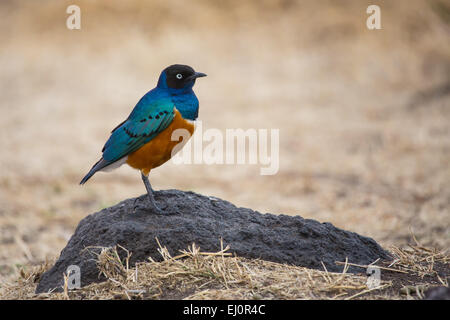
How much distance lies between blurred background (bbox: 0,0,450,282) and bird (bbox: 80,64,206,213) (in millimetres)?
2514

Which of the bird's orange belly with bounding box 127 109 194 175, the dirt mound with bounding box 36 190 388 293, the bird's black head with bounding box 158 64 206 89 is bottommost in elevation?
the dirt mound with bounding box 36 190 388 293

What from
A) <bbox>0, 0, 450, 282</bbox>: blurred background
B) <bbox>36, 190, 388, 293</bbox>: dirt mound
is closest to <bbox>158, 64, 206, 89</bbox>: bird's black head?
<bbox>36, 190, 388, 293</bbox>: dirt mound

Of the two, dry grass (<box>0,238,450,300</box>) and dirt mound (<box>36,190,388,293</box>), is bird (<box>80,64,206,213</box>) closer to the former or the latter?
dirt mound (<box>36,190,388,293</box>)

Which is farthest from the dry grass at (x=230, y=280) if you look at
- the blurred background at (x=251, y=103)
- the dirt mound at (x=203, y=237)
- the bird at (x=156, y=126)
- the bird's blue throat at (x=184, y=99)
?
the blurred background at (x=251, y=103)

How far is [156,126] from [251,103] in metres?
11.2

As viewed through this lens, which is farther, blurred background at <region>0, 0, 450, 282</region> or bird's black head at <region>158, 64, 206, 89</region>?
blurred background at <region>0, 0, 450, 282</region>

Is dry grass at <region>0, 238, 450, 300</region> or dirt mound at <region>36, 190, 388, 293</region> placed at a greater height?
dirt mound at <region>36, 190, 388, 293</region>

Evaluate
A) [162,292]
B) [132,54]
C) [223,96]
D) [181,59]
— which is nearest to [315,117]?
[223,96]

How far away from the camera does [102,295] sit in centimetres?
408

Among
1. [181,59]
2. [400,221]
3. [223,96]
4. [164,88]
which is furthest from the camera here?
[181,59]

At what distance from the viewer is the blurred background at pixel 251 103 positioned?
31.0 ft

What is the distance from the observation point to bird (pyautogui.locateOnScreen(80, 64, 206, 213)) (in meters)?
4.91

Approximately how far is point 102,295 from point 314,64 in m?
15.2
